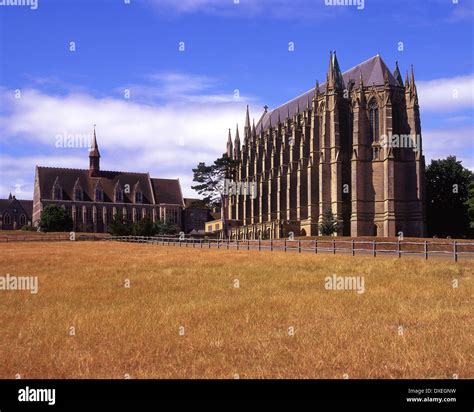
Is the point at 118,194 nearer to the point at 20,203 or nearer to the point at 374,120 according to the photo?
the point at 20,203

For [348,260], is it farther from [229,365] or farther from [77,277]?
[229,365]

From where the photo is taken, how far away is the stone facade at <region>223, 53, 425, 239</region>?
80.3 metres

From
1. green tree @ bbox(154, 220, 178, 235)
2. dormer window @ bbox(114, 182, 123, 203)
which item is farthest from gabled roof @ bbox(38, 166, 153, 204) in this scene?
green tree @ bbox(154, 220, 178, 235)

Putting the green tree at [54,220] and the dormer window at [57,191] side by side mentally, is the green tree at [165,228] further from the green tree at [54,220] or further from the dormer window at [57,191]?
the dormer window at [57,191]

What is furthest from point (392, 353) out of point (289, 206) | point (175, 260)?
point (289, 206)

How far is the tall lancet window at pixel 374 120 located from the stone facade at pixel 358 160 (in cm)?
15

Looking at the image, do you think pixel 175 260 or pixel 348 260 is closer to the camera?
pixel 348 260

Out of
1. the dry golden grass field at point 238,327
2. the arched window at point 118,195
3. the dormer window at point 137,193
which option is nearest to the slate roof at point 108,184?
the dormer window at point 137,193

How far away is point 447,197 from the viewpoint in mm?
86875

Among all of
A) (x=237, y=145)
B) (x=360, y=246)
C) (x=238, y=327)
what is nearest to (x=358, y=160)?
(x=360, y=246)

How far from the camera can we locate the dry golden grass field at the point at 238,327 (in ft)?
33.4

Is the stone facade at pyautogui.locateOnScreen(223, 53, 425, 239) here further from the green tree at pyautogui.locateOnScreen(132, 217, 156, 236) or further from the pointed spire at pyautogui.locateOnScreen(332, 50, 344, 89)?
the green tree at pyautogui.locateOnScreen(132, 217, 156, 236)

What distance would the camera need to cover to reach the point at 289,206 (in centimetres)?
9275
